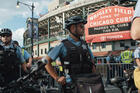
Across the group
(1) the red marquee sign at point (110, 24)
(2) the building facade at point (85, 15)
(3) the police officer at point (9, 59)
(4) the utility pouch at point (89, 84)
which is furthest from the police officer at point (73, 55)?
(1) the red marquee sign at point (110, 24)

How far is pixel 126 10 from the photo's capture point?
19.7m

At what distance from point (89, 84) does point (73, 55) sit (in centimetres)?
53

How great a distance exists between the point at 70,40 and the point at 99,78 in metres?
0.82

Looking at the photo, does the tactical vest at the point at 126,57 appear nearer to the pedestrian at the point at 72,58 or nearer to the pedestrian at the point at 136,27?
the pedestrian at the point at 72,58

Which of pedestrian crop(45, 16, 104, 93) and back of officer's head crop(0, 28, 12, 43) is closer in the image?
pedestrian crop(45, 16, 104, 93)

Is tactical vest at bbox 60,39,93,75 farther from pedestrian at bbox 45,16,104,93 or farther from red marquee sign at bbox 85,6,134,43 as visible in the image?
red marquee sign at bbox 85,6,134,43

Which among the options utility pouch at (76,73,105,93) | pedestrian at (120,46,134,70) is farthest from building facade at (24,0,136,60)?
utility pouch at (76,73,105,93)

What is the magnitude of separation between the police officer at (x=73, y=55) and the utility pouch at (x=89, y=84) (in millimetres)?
199

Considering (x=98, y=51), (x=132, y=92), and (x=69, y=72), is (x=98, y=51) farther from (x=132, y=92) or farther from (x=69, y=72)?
(x=69, y=72)

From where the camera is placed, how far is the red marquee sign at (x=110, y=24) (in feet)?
64.9

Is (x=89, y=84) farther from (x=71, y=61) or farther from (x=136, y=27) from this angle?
(x=136, y=27)

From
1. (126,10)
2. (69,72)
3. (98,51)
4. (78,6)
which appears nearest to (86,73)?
(69,72)

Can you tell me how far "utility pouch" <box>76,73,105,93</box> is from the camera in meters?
2.55

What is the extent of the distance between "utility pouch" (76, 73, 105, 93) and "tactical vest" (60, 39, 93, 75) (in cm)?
20
